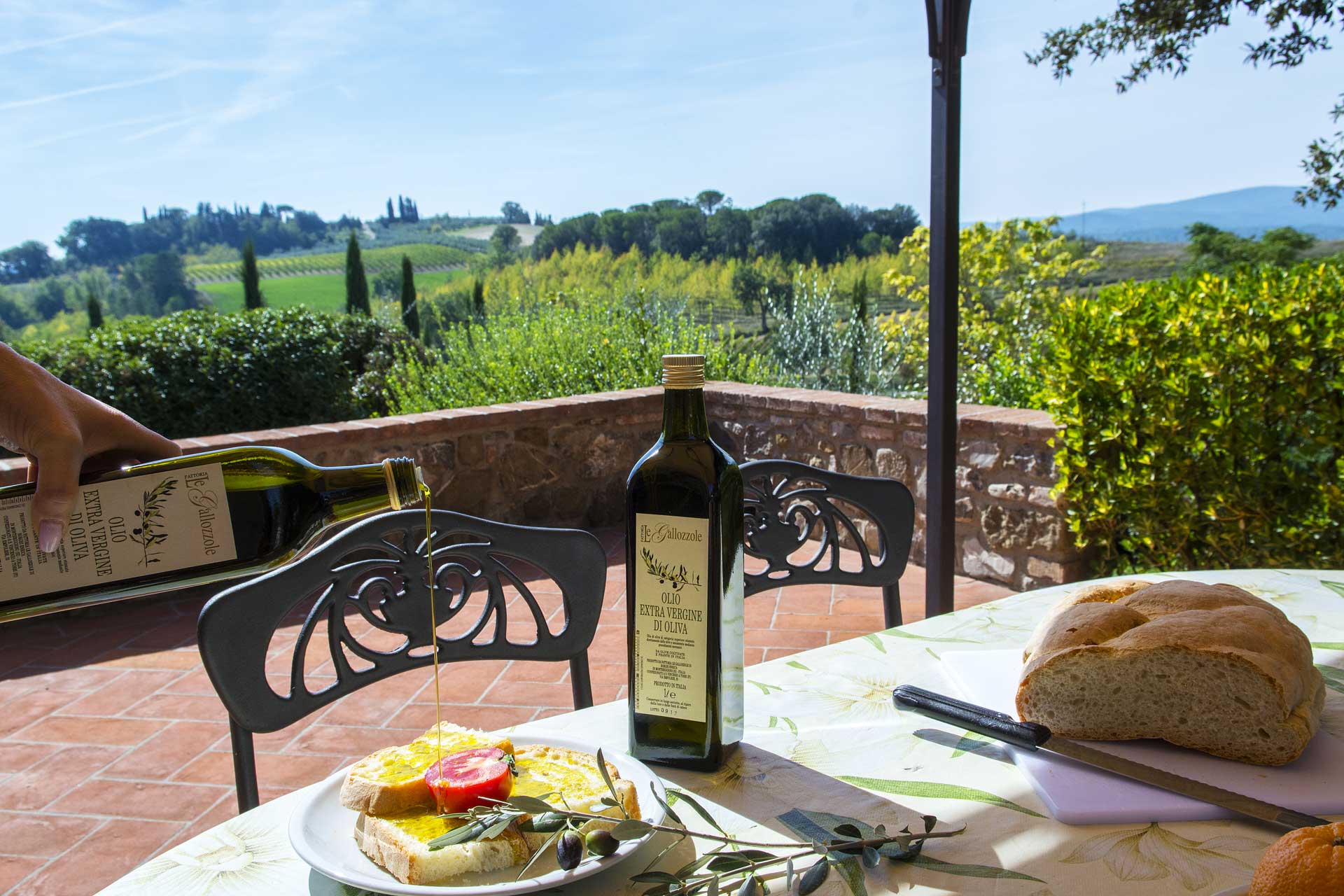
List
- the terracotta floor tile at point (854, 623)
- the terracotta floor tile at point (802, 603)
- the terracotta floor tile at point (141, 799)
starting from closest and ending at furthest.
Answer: the terracotta floor tile at point (141, 799)
the terracotta floor tile at point (854, 623)
the terracotta floor tile at point (802, 603)

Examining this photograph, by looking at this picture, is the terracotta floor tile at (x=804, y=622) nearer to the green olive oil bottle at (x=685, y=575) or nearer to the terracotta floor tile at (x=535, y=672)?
the terracotta floor tile at (x=535, y=672)

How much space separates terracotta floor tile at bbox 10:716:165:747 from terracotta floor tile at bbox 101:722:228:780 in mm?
57

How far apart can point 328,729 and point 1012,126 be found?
17.6 m

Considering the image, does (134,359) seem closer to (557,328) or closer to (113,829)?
(557,328)

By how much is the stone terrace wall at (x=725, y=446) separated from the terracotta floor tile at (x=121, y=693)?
0.88 m

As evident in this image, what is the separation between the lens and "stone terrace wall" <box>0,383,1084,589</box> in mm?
3523

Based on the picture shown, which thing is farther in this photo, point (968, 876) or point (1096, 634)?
point (1096, 634)

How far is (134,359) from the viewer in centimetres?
756

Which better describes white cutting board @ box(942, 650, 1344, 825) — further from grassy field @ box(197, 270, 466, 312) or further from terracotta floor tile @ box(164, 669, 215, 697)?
grassy field @ box(197, 270, 466, 312)

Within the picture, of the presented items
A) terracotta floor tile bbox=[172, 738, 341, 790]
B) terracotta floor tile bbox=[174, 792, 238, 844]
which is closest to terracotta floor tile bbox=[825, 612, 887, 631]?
terracotta floor tile bbox=[172, 738, 341, 790]

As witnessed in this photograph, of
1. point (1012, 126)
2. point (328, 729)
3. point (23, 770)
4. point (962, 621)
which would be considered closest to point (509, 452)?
point (328, 729)

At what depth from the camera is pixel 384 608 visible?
4.17ft

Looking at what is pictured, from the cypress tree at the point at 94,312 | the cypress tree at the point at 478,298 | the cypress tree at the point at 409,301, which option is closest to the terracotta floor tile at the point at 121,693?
the cypress tree at the point at 478,298

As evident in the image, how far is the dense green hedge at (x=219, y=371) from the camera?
7.57 metres
